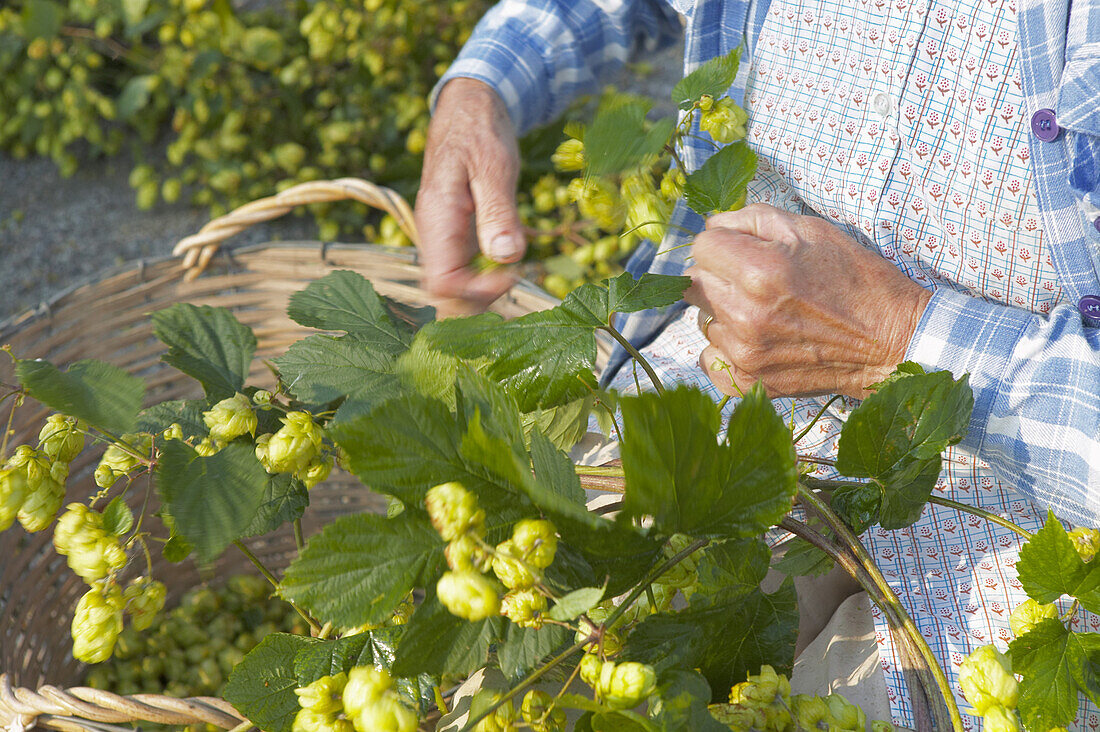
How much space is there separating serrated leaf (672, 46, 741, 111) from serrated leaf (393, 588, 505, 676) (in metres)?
0.34

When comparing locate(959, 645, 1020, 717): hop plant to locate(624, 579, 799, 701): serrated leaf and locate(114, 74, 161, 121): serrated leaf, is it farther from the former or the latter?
locate(114, 74, 161, 121): serrated leaf

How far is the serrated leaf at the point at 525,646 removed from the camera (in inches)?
13.9

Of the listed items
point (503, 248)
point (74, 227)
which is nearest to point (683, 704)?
point (503, 248)

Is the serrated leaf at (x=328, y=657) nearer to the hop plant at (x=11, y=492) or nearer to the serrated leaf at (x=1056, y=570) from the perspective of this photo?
the hop plant at (x=11, y=492)

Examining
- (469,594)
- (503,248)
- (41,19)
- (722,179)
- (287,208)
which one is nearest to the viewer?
(469,594)

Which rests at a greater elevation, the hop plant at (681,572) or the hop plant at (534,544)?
the hop plant at (534,544)

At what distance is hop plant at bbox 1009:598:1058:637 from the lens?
0.41 meters

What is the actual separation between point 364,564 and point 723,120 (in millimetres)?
347

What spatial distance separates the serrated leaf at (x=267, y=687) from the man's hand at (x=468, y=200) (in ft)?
1.12

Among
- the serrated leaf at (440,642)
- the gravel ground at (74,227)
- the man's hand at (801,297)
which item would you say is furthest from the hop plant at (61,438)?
the gravel ground at (74,227)

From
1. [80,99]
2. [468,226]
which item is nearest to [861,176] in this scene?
[468,226]

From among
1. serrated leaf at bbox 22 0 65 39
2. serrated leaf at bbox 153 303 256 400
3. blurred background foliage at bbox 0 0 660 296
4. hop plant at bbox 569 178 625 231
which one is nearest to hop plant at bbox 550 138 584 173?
hop plant at bbox 569 178 625 231

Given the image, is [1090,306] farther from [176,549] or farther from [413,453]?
[176,549]

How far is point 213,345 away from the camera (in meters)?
0.53
